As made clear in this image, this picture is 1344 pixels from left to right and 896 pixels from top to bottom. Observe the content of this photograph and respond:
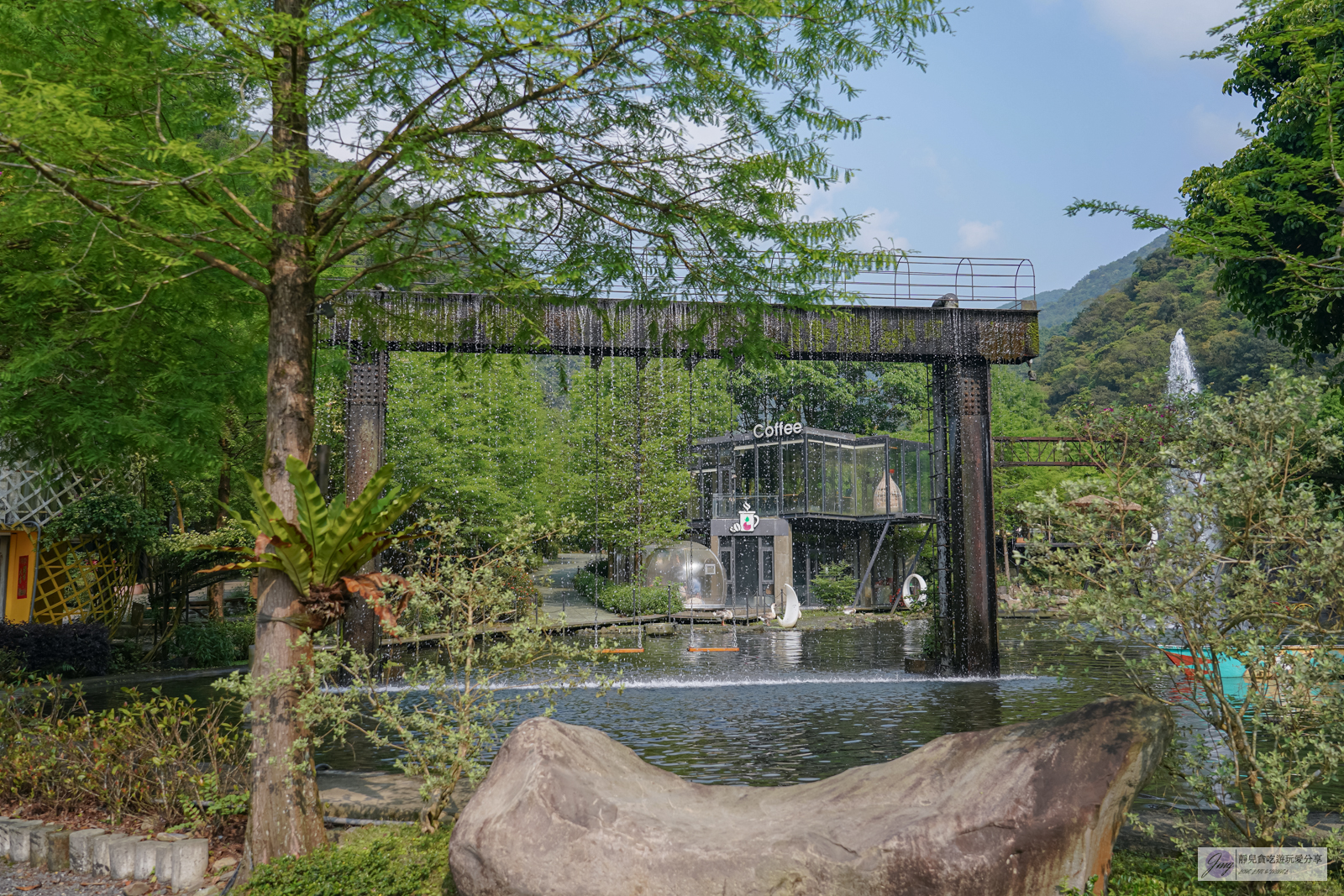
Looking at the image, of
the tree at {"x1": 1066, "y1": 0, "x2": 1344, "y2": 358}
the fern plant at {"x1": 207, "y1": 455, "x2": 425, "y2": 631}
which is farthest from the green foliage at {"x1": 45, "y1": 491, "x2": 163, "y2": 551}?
the tree at {"x1": 1066, "y1": 0, "x2": 1344, "y2": 358}

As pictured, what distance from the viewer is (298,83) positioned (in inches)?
231

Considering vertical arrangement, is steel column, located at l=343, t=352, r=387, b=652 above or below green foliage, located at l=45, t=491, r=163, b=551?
above

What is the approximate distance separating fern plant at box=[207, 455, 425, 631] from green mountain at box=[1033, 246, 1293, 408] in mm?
56935

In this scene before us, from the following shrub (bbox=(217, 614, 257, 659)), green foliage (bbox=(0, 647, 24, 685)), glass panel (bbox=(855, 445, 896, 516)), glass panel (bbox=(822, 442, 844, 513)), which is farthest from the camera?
glass panel (bbox=(855, 445, 896, 516))

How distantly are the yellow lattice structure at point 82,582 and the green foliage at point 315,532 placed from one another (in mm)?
16678

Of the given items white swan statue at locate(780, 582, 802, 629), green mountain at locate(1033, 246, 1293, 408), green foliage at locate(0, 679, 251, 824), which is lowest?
white swan statue at locate(780, 582, 802, 629)

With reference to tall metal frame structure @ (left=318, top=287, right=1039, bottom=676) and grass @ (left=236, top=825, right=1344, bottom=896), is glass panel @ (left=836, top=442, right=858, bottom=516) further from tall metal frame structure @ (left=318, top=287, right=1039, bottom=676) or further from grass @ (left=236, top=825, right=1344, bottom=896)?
grass @ (left=236, top=825, right=1344, bottom=896)

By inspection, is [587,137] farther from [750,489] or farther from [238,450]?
[750,489]

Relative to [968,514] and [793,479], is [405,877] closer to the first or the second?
[968,514]

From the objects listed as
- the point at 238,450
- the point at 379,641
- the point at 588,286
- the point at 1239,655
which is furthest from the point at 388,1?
the point at 238,450

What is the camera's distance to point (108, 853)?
6.07 meters

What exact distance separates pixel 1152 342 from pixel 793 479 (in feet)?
140

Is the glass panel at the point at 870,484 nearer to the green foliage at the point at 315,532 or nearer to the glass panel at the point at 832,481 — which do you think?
the glass panel at the point at 832,481

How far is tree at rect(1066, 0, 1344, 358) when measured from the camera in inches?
369
